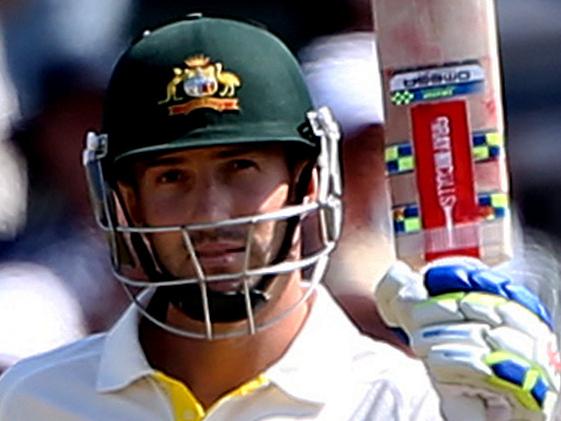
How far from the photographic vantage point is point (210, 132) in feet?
8.18

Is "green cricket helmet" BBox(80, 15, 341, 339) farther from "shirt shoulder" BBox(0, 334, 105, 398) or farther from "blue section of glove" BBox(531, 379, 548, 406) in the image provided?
"blue section of glove" BBox(531, 379, 548, 406)

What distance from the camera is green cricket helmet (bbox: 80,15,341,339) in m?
2.49

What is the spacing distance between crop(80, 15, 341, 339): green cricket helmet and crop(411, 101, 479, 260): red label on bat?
297 millimetres

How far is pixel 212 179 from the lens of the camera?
97.9 inches

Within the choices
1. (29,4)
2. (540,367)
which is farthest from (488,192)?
(29,4)

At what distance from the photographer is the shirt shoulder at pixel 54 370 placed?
261 centimetres

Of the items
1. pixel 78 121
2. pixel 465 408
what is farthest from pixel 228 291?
pixel 78 121

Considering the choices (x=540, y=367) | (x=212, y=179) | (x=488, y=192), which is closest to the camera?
(x=540, y=367)

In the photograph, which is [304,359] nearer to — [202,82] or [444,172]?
[202,82]

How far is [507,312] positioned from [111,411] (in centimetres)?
51

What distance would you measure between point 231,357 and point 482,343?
1.18 ft

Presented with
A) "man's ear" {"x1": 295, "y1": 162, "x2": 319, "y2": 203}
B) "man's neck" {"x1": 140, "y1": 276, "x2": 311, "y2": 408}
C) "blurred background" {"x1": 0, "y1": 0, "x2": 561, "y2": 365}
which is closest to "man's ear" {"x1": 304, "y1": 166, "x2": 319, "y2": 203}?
"man's ear" {"x1": 295, "y1": 162, "x2": 319, "y2": 203}

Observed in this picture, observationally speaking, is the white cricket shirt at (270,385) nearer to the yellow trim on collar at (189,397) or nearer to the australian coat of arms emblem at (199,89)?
the yellow trim on collar at (189,397)

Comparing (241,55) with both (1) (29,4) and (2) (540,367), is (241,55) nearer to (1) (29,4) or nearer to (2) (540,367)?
(2) (540,367)
